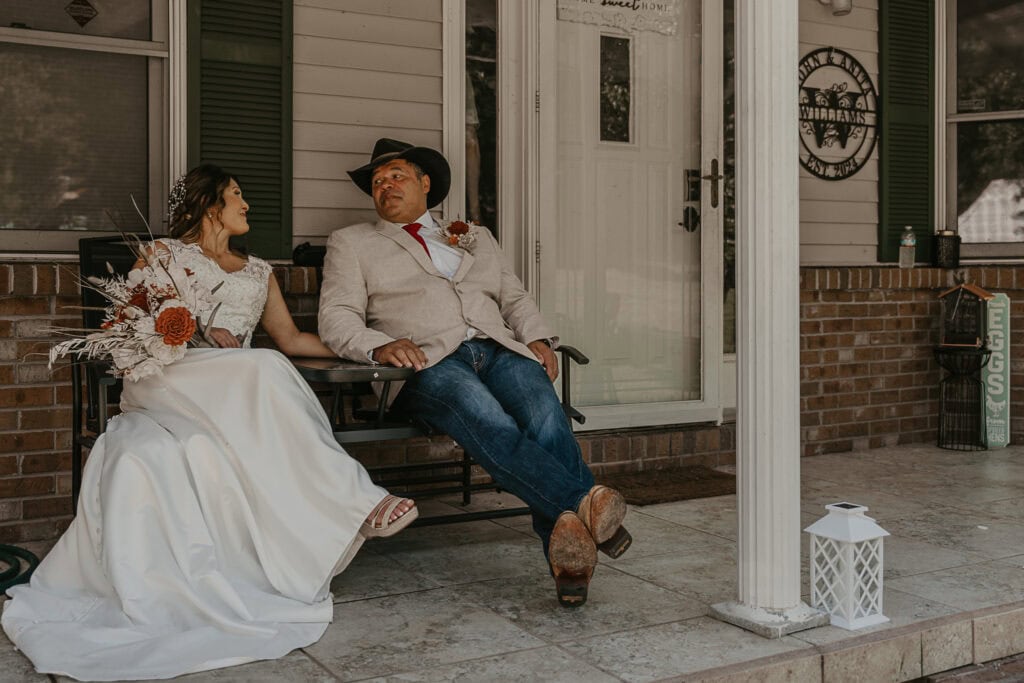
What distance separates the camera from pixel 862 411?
577 cm

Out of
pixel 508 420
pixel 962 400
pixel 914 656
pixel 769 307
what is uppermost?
pixel 769 307

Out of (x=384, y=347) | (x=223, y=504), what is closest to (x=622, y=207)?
(x=384, y=347)

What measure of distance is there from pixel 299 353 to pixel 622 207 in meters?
1.80

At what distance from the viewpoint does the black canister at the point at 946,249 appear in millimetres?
5828

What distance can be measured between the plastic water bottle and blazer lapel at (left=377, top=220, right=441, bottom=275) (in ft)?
9.56

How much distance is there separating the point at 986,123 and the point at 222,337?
4.36 m

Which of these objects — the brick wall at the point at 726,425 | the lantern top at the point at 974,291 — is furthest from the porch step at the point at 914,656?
the lantern top at the point at 974,291

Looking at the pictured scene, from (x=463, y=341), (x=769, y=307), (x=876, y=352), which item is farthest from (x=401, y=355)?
(x=876, y=352)

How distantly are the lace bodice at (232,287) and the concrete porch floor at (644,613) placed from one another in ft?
2.81

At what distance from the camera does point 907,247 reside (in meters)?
5.76

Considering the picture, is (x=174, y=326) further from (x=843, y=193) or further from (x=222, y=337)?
(x=843, y=193)

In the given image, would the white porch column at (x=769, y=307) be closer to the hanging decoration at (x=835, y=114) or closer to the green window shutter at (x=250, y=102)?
the green window shutter at (x=250, y=102)

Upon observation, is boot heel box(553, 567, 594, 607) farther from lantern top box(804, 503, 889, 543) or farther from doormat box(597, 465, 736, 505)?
doormat box(597, 465, 736, 505)

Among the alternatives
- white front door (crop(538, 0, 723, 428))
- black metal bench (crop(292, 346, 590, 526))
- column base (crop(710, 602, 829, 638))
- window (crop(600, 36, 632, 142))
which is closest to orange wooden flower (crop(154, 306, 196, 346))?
black metal bench (crop(292, 346, 590, 526))
